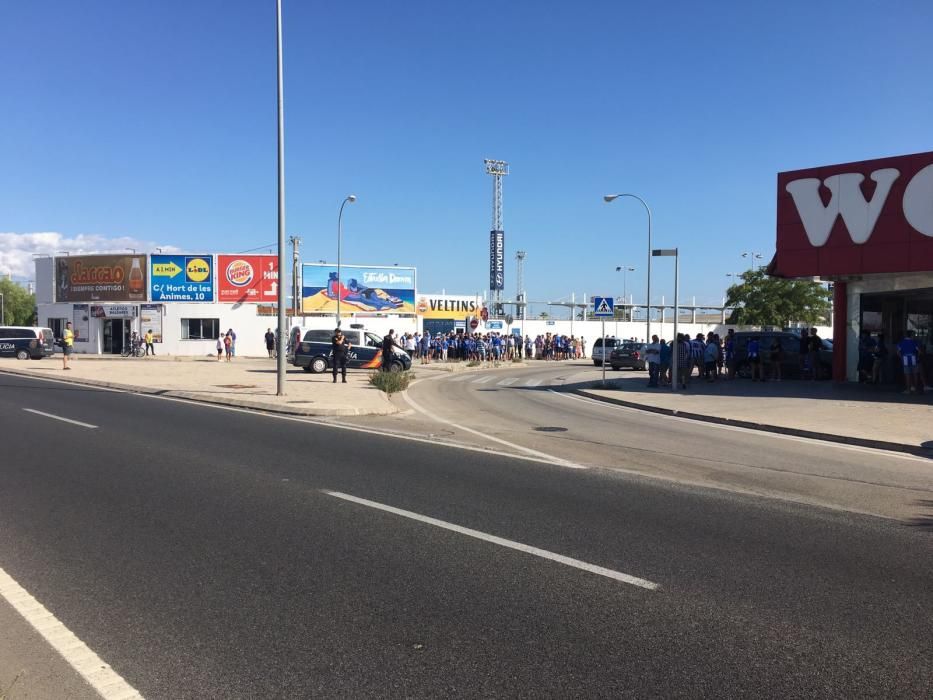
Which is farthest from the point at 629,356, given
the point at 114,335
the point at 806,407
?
the point at 114,335

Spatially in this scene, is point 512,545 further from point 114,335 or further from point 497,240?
point 497,240

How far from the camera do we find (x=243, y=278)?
49.4 m

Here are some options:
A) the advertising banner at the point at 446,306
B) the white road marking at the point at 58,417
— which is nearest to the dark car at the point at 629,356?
the white road marking at the point at 58,417

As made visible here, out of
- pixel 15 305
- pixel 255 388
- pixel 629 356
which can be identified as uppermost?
pixel 15 305

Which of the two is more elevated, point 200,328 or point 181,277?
point 181,277

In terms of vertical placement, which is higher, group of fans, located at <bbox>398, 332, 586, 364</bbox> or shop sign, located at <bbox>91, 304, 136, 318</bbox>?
shop sign, located at <bbox>91, 304, 136, 318</bbox>

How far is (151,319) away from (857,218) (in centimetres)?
4053

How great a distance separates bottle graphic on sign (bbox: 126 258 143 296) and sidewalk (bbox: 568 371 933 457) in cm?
3389

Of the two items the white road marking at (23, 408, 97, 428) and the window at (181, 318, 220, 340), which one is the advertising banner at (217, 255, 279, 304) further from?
the white road marking at (23, 408, 97, 428)

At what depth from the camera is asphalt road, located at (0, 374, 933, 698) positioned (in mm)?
3926

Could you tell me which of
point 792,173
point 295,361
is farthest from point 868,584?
point 295,361

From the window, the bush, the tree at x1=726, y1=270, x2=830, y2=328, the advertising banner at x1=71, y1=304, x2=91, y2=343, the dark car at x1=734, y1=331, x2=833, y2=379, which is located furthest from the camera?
the tree at x1=726, y1=270, x2=830, y2=328

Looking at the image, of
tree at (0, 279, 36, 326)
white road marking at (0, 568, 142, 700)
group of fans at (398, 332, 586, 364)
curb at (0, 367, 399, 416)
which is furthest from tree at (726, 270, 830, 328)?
tree at (0, 279, 36, 326)

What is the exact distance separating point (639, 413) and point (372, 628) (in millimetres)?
14175
